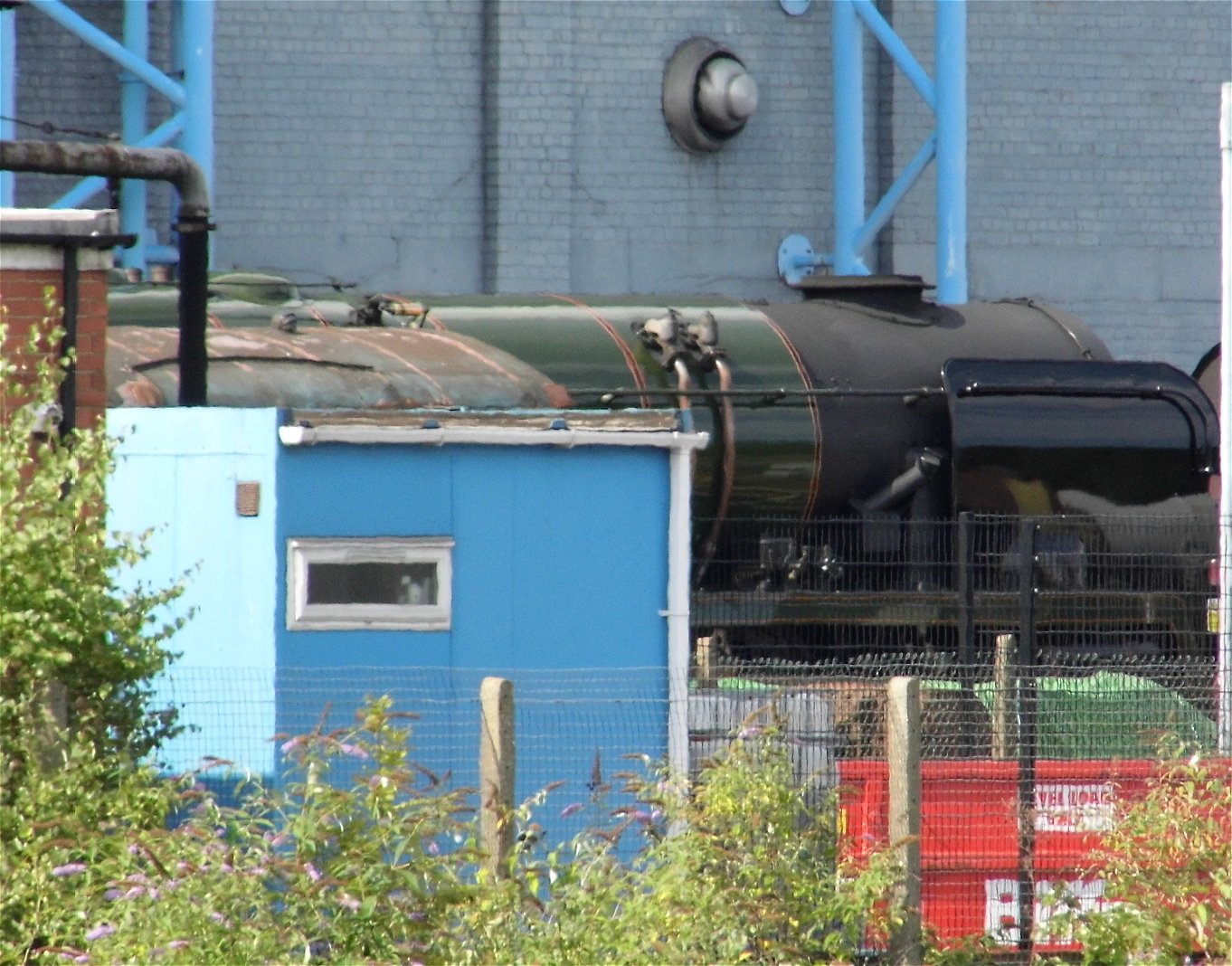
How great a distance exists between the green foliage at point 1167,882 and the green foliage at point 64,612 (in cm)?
335

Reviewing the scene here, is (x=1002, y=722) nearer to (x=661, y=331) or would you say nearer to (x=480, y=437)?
(x=480, y=437)

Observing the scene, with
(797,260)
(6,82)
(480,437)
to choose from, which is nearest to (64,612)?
(480,437)

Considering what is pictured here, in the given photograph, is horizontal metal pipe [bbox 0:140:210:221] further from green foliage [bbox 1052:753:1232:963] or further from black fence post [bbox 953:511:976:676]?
green foliage [bbox 1052:753:1232:963]

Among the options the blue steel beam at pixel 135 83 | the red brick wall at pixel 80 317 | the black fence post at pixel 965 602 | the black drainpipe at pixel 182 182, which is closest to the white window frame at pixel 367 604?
the red brick wall at pixel 80 317

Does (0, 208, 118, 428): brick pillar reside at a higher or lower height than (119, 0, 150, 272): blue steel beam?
lower

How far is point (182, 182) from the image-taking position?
10.4 metres

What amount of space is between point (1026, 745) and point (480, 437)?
250cm

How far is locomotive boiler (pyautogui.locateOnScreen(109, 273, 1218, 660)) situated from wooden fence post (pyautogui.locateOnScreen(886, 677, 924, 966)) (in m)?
4.18

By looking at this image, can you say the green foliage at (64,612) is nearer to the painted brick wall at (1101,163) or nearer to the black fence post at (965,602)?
the black fence post at (965,602)

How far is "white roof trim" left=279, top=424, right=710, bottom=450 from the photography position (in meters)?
8.23

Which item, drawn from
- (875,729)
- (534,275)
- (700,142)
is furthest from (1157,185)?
(875,729)

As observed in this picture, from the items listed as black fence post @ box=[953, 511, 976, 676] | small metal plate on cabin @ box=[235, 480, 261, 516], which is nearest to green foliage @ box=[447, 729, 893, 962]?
small metal plate on cabin @ box=[235, 480, 261, 516]

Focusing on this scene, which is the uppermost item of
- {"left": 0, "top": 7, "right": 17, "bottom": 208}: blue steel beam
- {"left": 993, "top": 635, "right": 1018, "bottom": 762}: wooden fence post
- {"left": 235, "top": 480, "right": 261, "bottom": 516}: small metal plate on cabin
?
{"left": 0, "top": 7, "right": 17, "bottom": 208}: blue steel beam

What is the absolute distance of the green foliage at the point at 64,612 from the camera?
6.86 metres
